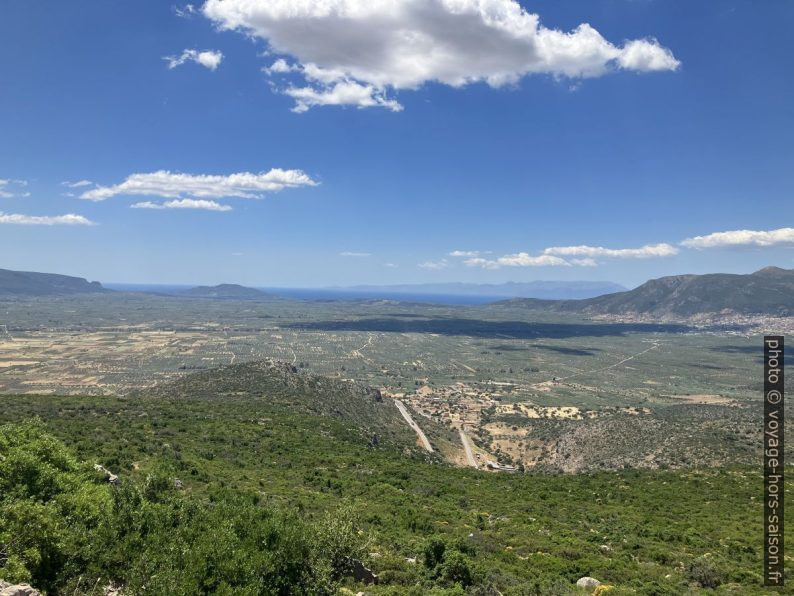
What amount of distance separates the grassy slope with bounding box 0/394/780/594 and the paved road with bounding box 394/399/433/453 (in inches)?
609

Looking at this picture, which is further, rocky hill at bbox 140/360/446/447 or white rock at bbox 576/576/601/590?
rocky hill at bbox 140/360/446/447

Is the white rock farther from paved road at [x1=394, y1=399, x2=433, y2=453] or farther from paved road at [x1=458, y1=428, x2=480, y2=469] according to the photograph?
paved road at [x1=394, y1=399, x2=433, y2=453]

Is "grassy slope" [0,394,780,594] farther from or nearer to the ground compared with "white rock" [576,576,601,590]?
nearer to the ground

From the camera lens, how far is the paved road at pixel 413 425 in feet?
269

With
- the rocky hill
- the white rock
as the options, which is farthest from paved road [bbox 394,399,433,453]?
the white rock

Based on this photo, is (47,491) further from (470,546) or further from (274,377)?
(274,377)

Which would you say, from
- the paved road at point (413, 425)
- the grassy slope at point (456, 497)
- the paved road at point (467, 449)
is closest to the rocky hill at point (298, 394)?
the paved road at point (413, 425)

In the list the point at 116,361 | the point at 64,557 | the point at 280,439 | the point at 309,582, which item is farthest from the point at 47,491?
the point at 116,361

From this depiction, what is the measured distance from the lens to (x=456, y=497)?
41.8 m

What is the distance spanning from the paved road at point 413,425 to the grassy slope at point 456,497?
15.5 metres

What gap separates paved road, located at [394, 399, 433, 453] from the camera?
269 feet

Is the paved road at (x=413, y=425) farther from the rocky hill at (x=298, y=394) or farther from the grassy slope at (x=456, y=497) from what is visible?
the grassy slope at (x=456, y=497)

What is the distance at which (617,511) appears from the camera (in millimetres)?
39062

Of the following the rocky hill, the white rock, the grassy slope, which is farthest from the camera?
the rocky hill
